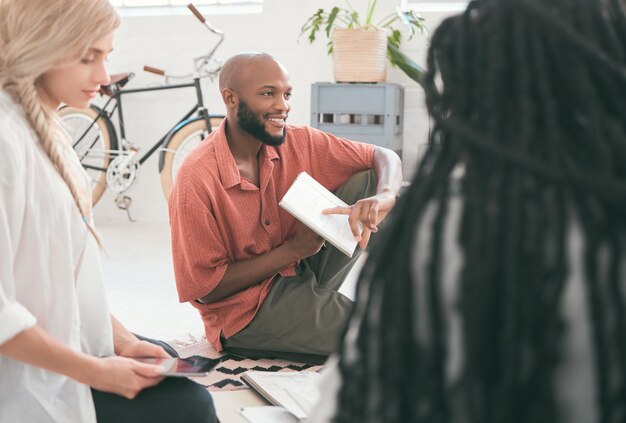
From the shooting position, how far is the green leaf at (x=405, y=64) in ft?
12.9

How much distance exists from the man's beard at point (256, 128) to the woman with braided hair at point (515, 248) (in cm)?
173

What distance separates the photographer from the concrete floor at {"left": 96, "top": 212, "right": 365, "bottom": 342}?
2.53 m

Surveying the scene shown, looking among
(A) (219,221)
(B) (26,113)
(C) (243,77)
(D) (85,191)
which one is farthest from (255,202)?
(B) (26,113)

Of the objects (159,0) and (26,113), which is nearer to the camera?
(26,113)

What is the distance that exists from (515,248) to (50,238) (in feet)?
2.52

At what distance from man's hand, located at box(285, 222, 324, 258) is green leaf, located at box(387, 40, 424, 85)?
80.4 inches

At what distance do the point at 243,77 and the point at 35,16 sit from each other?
4.18 feet

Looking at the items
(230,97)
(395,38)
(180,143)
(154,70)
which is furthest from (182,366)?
(154,70)

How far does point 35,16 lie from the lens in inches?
40.7

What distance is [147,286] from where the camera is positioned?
3074mm

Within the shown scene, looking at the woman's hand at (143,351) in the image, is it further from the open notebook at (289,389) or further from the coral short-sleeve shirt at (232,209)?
the coral short-sleeve shirt at (232,209)

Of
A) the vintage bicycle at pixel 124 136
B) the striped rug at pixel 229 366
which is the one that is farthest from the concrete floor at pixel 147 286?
the vintage bicycle at pixel 124 136

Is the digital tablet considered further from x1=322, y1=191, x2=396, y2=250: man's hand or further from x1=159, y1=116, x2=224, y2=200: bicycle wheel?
x1=159, y1=116, x2=224, y2=200: bicycle wheel

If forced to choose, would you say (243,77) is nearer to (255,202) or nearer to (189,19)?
(255,202)
